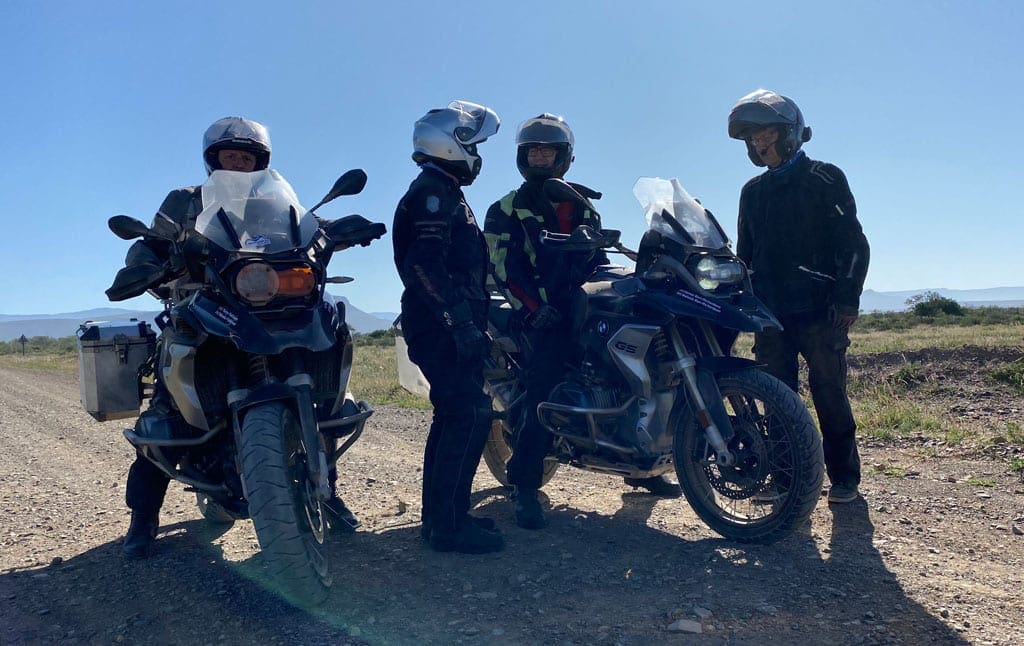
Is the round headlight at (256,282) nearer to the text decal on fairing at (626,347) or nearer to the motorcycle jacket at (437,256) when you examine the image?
the motorcycle jacket at (437,256)

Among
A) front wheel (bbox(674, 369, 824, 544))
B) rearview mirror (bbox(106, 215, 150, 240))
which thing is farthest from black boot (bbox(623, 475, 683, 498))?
rearview mirror (bbox(106, 215, 150, 240))

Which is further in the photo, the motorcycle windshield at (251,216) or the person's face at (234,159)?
the person's face at (234,159)

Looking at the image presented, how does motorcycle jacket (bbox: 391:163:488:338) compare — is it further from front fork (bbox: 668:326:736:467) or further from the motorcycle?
front fork (bbox: 668:326:736:467)

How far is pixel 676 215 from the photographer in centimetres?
434

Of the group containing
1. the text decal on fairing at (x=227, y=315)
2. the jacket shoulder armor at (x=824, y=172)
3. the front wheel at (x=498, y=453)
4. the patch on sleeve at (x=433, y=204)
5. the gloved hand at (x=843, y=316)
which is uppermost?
the jacket shoulder armor at (x=824, y=172)

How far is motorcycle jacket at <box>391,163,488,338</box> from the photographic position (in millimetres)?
4074

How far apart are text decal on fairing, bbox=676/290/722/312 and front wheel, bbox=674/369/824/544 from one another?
350 mm

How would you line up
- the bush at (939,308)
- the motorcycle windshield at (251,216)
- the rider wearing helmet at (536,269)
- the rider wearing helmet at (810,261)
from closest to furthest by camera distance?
the motorcycle windshield at (251,216)
the rider wearing helmet at (536,269)
the rider wearing helmet at (810,261)
the bush at (939,308)

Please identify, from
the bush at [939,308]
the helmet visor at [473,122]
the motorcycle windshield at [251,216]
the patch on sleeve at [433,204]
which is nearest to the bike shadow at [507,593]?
the motorcycle windshield at [251,216]

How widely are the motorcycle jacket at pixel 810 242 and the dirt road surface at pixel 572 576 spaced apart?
1264 mm

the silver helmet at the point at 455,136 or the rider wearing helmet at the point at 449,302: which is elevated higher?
the silver helmet at the point at 455,136

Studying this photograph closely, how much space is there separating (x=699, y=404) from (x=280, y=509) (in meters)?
2.07

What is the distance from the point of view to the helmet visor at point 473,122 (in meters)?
4.32

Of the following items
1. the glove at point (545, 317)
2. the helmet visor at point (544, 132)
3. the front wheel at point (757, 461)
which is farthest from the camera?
the helmet visor at point (544, 132)
